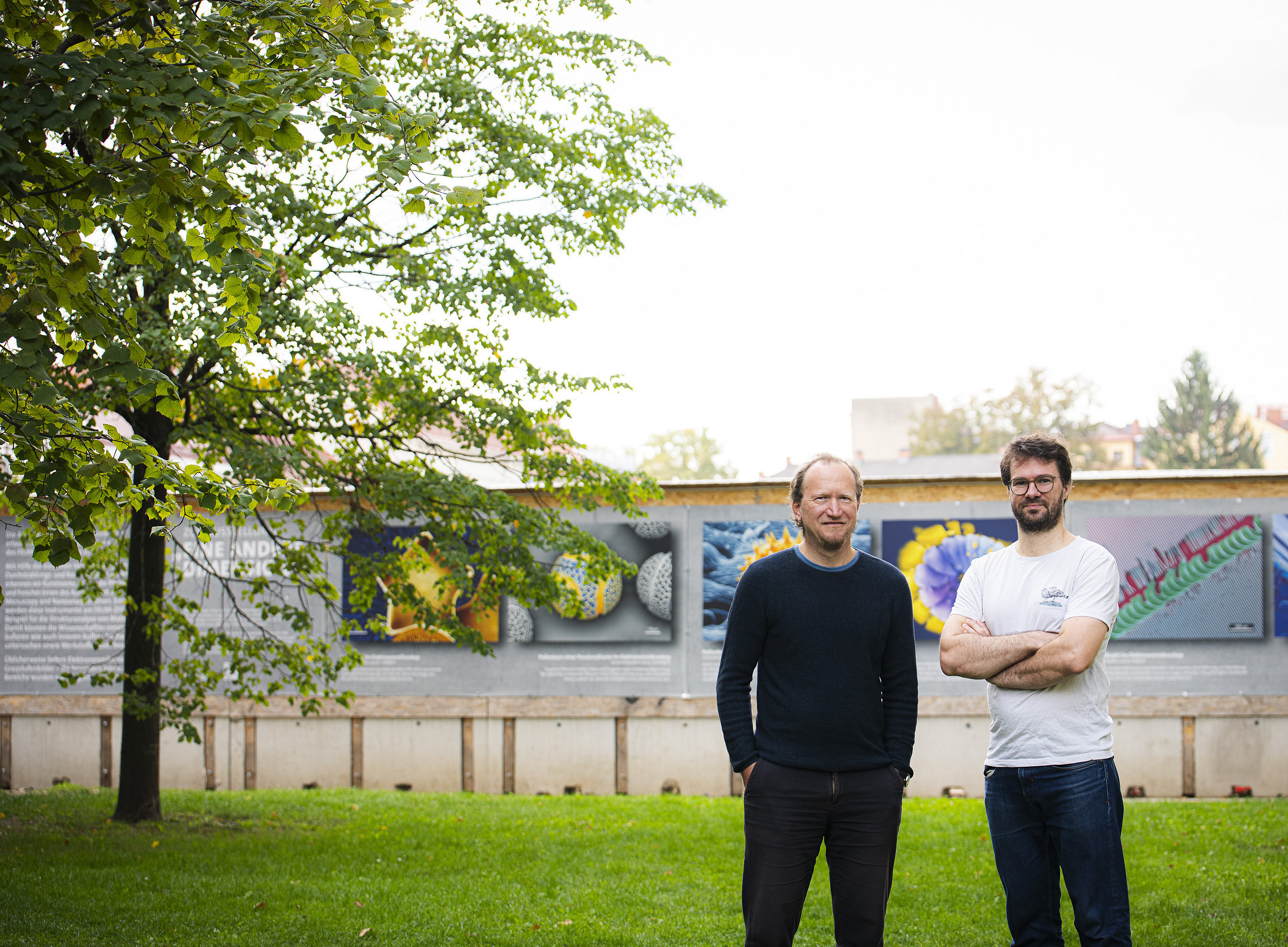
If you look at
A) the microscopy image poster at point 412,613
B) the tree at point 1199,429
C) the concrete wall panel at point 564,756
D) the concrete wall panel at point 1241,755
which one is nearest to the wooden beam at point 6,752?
the microscopy image poster at point 412,613

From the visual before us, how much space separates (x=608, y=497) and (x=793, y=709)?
523 centimetres

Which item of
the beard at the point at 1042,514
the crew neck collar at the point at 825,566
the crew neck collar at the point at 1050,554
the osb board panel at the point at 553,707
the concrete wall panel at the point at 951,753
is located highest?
the beard at the point at 1042,514

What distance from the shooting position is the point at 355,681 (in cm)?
1184

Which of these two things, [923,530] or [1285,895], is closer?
[1285,895]

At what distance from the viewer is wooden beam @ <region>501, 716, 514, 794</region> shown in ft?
38.2

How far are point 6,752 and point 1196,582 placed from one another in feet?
43.4

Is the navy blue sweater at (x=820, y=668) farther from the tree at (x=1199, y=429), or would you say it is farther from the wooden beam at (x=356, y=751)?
the tree at (x=1199, y=429)

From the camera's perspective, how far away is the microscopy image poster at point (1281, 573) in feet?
35.4

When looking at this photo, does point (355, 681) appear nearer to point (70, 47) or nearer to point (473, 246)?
point (473, 246)

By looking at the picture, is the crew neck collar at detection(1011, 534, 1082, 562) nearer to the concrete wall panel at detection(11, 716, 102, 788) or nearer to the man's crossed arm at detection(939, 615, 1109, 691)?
the man's crossed arm at detection(939, 615, 1109, 691)

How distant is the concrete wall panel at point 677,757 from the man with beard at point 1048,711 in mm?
7849

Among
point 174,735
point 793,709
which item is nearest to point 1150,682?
point 793,709

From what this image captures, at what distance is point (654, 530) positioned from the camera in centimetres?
1165

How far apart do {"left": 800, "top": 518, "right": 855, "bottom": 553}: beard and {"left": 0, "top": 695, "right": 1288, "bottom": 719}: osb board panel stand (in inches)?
312
